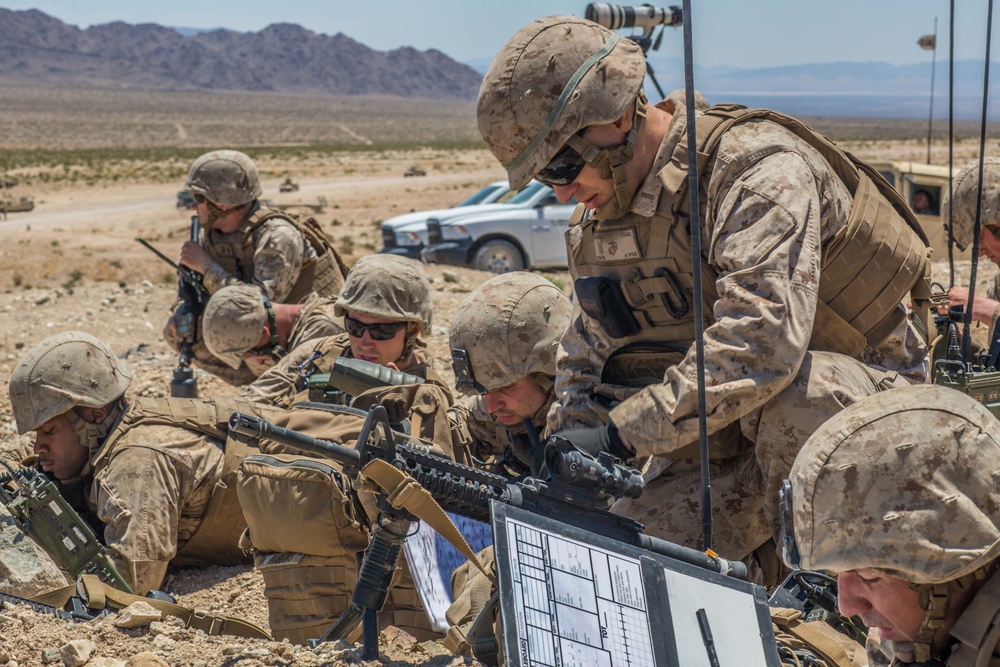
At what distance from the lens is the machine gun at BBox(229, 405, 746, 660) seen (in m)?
2.51

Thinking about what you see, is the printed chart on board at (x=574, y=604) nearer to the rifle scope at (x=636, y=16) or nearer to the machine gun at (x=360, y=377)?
the machine gun at (x=360, y=377)

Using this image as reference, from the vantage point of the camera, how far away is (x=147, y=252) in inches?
696

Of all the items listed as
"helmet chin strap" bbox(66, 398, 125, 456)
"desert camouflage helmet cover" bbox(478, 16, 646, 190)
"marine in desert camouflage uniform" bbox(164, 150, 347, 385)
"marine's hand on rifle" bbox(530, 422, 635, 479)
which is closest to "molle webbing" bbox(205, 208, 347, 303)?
"marine in desert camouflage uniform" bbox(164, 150, 347, 385)

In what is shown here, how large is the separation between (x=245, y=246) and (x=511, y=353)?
4.09 meters

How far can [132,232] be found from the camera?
2197 centimetres

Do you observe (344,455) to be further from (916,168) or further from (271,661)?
(916,168)

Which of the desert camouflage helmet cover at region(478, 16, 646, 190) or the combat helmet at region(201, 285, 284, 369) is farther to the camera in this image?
the combat helmet at region(201, 285, 284, 369)

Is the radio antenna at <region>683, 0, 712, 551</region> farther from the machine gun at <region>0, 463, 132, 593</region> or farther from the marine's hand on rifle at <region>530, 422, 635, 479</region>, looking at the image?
the machine gun at <region>0, 463, 132, 593</region>

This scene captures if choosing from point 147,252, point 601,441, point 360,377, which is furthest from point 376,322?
point 147,252

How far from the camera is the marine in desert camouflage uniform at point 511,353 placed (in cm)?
404

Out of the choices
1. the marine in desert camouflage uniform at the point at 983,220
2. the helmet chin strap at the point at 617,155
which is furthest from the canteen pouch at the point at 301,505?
the marine in desert camouflage uniform at the point at 983,220

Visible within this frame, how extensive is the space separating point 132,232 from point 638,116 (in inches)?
788

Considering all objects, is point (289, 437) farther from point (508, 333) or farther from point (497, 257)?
point (497, 257)

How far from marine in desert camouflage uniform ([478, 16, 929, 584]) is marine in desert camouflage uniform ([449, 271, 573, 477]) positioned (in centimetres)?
42
